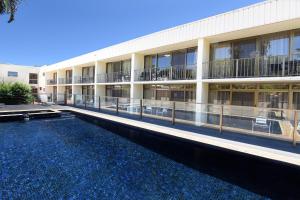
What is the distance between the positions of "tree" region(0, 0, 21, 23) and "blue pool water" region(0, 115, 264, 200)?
10418 millimetres

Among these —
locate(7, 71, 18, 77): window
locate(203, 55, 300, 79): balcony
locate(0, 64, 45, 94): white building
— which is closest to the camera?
locate(203, 55, 300, 79): balcony

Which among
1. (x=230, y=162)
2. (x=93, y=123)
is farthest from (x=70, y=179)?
(x=93, y=123)

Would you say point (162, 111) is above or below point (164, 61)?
below

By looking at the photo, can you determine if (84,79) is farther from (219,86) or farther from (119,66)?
(219,86)

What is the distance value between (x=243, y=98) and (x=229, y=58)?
234 centimetres

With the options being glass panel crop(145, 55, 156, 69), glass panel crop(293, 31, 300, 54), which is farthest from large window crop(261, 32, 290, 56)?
glass panel crop(145, 55, 156, 69)

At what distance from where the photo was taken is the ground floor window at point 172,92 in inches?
603

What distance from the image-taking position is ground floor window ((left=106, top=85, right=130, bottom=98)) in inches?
815

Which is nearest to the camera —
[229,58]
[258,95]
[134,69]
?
[258,95]

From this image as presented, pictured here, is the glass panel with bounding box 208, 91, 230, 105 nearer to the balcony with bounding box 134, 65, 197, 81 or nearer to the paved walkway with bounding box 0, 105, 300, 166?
the balcony with bounding box 134, 65, 197, 81

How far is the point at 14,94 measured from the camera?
2639cm

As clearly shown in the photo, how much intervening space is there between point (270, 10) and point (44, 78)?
35221 millimetres

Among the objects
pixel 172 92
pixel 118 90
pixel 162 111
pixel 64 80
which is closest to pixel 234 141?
pixel 162 111

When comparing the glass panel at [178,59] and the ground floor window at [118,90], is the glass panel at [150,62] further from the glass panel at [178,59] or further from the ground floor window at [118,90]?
the ground floor window at [118,90]
